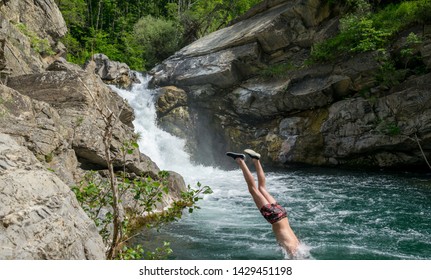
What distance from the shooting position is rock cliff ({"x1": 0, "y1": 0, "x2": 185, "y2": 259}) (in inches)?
138

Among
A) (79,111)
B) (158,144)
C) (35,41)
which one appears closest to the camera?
(79,111)

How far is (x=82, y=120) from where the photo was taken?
1056cm

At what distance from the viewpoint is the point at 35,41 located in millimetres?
17859

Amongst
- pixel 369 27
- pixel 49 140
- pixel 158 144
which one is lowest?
pixel 49 140

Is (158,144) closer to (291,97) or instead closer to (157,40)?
(291,97)

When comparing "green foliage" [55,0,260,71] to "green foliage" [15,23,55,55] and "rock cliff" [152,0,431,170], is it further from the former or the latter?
"green foliage" [15,23,55,55]

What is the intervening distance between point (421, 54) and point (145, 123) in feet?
46.9

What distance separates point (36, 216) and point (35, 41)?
1696 cm

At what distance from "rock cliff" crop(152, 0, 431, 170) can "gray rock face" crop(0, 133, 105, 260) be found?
14.8m

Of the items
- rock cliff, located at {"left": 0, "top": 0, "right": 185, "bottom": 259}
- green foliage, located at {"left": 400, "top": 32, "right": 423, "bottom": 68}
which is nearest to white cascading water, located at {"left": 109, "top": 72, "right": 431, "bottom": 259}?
rock cliff, located at {"left": 0, "top": 0, "right": 185, "bottom": 259}

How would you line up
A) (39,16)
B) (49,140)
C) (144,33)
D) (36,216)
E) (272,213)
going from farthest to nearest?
(144,33) → (39,16) → (49,140) → (272,213) → (36,216)

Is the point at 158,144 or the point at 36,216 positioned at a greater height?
the point at 158,144

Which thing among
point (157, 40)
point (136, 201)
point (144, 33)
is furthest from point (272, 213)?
point (144, 33)

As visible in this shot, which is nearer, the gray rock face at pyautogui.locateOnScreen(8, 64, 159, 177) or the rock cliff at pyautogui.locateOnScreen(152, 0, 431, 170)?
the gray rock face at pyautogui.locateOnScreen(8, 64, 159, 177)
